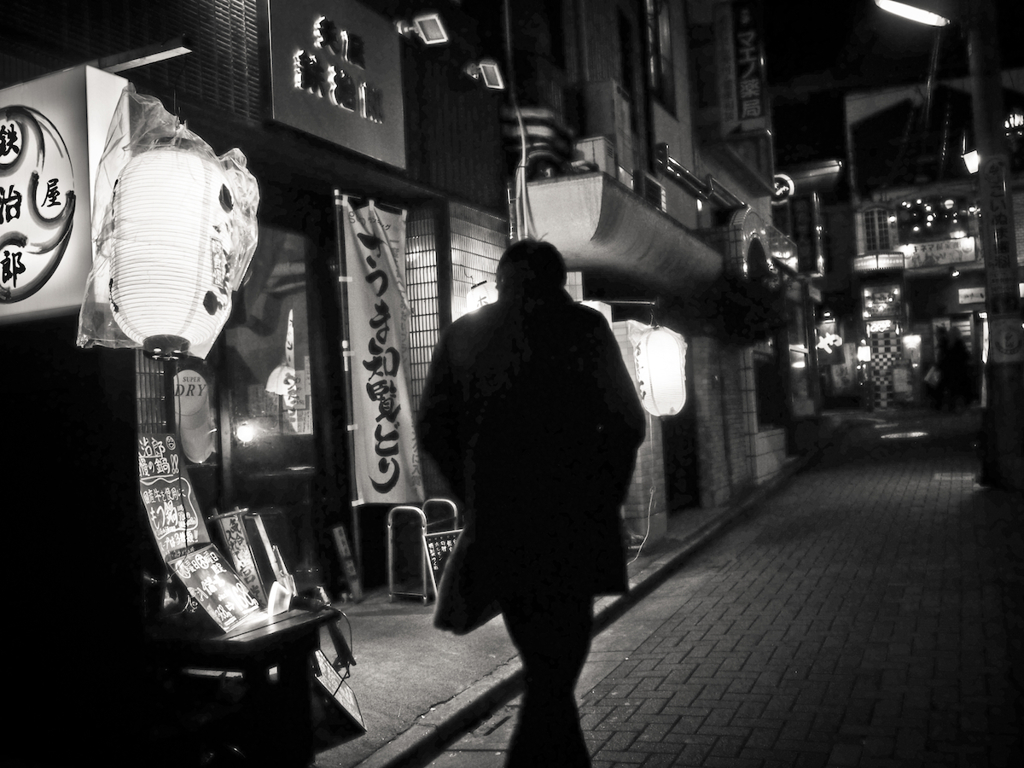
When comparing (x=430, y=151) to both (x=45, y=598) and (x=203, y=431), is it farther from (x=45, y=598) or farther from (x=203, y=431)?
(x=45, y=598)

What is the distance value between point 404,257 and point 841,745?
20.7 feet

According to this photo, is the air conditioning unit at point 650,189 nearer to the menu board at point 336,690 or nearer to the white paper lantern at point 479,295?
the white paper lantern at point 479,295

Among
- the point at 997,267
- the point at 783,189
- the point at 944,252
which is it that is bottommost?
the point at 997,267

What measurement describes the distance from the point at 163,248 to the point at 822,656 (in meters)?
5.36

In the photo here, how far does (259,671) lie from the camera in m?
4.48

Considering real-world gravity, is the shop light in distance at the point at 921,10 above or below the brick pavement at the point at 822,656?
above

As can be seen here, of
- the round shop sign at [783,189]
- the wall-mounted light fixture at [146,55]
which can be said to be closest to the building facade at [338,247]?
the wall-mounted light fixture at [146,55]

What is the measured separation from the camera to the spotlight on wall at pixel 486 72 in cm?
1033

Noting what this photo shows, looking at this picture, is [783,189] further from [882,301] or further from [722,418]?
[882,301]

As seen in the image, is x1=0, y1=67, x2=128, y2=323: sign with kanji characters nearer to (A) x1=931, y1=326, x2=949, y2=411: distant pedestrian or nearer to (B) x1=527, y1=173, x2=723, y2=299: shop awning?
(B) x1=527, y1=173, x2=723, y2=299: shop awning

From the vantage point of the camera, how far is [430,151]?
30.5 feet

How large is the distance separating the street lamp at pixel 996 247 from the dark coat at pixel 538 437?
13024 mm

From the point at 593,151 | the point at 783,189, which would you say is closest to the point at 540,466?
the point at 593,151

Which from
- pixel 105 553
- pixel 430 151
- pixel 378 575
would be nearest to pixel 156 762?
pixel 105 553
